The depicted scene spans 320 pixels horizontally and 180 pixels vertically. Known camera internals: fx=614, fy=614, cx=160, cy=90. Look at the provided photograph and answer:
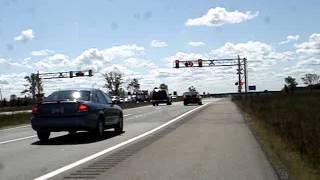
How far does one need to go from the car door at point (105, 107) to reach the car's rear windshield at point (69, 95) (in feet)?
2.11

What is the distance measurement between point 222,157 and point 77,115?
20.7 ft

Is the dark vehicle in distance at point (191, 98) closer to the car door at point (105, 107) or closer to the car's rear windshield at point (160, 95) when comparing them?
the car's rear windshield at point (160, 95)

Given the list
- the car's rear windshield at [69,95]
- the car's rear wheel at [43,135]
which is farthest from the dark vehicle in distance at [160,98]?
the car's rear wheel at [43,135]

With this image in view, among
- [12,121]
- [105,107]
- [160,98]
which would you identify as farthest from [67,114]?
[160,98]

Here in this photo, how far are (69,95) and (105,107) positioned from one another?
141 cm

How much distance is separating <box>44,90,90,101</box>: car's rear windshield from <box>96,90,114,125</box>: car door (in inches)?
25.3

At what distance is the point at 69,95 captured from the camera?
1933 centimetres

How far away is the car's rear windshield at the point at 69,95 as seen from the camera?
19109mm

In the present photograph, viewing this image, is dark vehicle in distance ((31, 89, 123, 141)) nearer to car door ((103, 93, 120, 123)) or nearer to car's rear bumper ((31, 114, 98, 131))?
car's rear bumper ((31, 114, 98, 131))

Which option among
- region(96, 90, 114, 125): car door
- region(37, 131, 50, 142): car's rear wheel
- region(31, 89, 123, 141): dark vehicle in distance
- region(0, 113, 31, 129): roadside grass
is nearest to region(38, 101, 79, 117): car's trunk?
region(31, 89, 123, 141): dark vehicle in distance

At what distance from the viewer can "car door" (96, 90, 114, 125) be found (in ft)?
65.6

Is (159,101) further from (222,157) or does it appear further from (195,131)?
(222,157)

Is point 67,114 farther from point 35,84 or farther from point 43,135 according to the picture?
point 35,84

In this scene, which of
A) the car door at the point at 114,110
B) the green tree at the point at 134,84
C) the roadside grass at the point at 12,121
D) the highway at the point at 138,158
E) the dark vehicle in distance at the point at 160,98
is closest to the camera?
the highway at the point at 138,158
